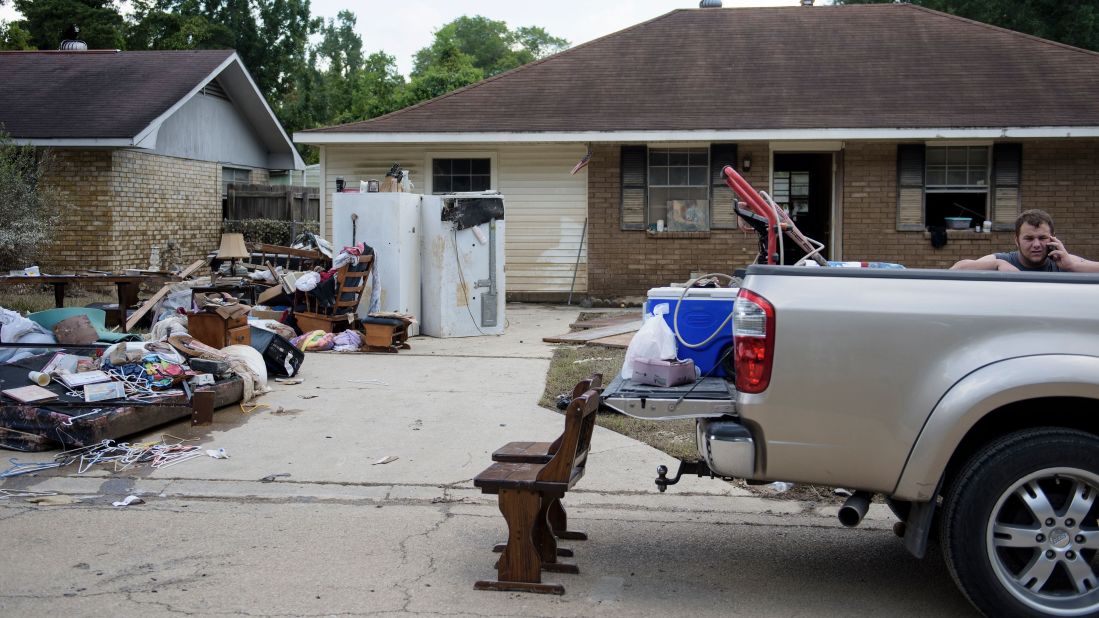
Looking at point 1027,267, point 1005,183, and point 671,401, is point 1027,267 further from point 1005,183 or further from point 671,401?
point 1005,183

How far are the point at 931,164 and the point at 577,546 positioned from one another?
13.2m

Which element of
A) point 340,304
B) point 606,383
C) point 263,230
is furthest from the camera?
point 263,230

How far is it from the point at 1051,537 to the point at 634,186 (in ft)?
43.2

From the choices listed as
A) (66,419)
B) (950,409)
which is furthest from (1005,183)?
(66,419)

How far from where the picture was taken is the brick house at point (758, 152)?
52.7 ft

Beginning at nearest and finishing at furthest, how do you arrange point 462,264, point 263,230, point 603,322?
1. point 462,264
2. point 603,322
3. point 263,230

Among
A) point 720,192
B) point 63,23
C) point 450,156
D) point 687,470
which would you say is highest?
point 63,23

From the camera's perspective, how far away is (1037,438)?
13.2ft

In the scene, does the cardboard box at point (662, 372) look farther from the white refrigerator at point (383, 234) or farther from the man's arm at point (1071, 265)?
the white refrigerator at point (383, 234)

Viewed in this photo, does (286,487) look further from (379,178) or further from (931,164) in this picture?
(931,164)

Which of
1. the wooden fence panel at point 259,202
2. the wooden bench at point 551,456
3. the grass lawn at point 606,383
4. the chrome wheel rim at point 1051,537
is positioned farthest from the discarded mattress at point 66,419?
the wooden fence panel at point 259,202

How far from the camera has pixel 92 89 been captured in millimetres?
19703

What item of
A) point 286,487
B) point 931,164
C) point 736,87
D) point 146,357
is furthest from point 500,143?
point 286,487

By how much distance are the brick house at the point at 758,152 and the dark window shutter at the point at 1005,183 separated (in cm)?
2
